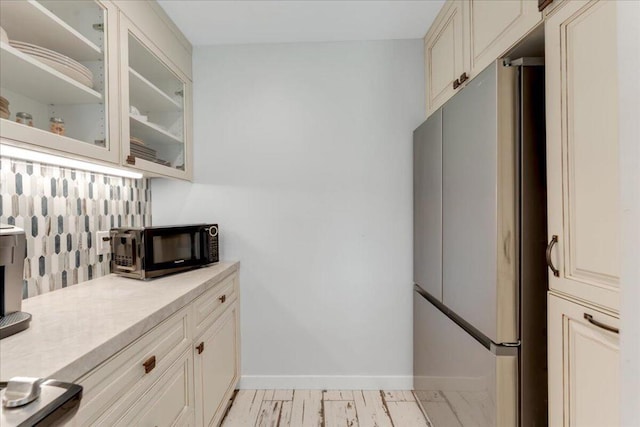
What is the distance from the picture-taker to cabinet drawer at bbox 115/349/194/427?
1.00m

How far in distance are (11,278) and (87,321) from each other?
0.23m

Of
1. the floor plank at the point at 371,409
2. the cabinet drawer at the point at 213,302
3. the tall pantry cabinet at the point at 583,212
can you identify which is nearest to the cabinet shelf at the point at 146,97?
the cabinet drawer at the point at 213,302

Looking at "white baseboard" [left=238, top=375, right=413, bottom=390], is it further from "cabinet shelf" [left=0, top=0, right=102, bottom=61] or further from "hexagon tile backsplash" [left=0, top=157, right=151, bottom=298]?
"cabinet shelf" [left=0, top=0, right=102, bottom=61]

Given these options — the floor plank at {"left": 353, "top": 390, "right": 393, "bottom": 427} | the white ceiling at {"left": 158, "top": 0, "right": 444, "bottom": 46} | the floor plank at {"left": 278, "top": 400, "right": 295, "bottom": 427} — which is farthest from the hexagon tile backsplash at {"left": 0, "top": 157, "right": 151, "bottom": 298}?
the floor plank at {"left": 353, "top": 390, "right": 393, "bottom": 427}

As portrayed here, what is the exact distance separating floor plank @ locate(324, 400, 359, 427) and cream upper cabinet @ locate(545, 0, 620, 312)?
1.38 metres

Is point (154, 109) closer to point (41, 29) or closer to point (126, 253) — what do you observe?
point (41, 29)

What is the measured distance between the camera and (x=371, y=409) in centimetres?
192

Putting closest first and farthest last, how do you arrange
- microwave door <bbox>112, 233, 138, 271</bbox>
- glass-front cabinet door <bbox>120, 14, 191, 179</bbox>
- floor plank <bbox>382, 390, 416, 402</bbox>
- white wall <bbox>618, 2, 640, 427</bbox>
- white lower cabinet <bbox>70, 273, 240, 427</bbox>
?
white wall <bbox>618, 2, 640, 427</bbox>, white lower cabinet <bbox>70, 273, 240, 427</bbox>, glass-front cabinet door <bbox>120, 14, 191, 179</bbox>, microwave door <bbox>112, 233, 138, 271</bbox>, floor plank <bbox>382, 390, 416, 402</bbox>

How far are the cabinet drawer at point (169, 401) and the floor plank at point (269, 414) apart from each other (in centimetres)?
58

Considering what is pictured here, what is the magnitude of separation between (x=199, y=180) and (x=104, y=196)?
590 millimetres

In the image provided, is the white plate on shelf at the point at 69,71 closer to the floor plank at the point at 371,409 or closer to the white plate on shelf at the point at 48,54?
the white plate on shelf at the point at 48,54

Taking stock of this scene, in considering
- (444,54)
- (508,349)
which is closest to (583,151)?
(508,349)

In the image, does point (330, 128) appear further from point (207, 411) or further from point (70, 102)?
point (207, 411)

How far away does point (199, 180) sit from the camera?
2.19 m
